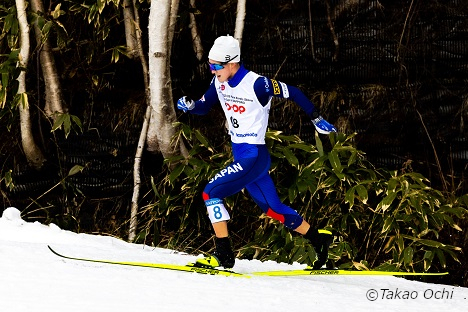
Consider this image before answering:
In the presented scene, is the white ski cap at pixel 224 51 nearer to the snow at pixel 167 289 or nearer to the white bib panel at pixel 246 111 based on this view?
the white bib panel at pixel 246 111

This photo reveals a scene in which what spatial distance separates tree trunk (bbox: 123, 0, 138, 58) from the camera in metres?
8.35

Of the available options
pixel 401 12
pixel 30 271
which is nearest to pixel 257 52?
pixel 401 12

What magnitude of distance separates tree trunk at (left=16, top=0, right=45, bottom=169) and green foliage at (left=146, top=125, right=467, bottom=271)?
1335 mm

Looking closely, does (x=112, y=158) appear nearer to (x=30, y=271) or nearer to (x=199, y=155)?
(x=199, y=155)

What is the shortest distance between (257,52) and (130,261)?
303 centimetres

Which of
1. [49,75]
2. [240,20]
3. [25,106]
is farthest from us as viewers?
[49,75]

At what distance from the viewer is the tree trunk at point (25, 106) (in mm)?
8062

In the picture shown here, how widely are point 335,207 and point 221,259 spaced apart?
76.1 inches

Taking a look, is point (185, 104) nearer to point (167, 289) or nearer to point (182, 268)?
point (182, 268)

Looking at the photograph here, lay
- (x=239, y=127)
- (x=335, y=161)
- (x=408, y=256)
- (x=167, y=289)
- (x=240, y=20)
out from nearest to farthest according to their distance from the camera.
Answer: (x=167, y=289)
(x=239, y=127)
(x=408, y=256)
(x=335, y=161)
(x=240, y=20)

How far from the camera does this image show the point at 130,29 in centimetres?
844

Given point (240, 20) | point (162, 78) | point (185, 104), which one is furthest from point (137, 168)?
point (185, 104)

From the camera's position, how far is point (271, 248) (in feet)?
24.8

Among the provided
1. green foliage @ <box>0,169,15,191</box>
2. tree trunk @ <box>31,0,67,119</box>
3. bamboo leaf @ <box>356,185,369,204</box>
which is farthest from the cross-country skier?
green foliage @ <box>0,169,15,191</box>
